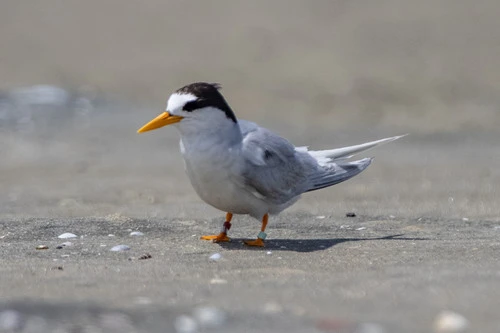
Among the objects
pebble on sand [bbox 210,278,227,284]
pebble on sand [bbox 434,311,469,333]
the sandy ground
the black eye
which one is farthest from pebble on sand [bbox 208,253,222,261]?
pebble on sand [bbox 434,311,469,333]

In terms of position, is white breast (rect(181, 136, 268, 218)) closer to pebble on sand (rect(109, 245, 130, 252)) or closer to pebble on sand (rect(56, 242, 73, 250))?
pebble on sand (rect(109, 245, 130, 252))

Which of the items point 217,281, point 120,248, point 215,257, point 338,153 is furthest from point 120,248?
point 338,153

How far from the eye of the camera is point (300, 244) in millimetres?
5137

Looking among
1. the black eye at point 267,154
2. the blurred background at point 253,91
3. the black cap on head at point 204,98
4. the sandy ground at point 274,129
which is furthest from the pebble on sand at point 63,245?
the blurred background at point 253,91

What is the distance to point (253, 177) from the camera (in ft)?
16.3

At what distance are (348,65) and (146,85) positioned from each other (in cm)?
282

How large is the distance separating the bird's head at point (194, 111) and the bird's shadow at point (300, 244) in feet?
2.14

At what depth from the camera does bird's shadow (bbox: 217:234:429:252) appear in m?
4.97

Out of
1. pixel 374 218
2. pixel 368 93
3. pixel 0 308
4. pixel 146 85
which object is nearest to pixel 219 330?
pixel 0 308

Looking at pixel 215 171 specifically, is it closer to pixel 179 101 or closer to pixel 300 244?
pixel 179 101

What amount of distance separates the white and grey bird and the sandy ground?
260 millimetres

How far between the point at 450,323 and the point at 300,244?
2.14m

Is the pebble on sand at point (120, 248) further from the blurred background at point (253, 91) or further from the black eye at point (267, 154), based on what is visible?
the blurred background at point (253, 91)

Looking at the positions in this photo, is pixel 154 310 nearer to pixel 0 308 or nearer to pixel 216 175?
pixel 0 308
